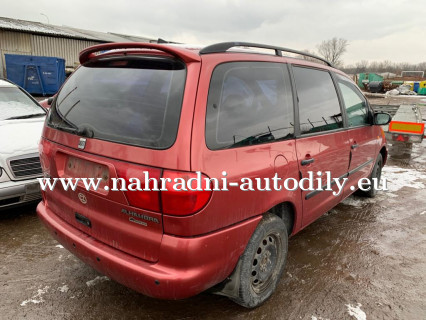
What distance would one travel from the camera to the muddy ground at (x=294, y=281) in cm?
233

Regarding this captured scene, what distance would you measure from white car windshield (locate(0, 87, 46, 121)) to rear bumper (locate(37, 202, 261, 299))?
3210 millimetres

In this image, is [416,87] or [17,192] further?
[416,87]

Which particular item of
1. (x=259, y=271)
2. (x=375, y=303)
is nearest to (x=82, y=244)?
(x=259, y=271)

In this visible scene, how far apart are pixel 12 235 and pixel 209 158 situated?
274 cm

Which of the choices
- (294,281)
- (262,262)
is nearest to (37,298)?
(262,262)

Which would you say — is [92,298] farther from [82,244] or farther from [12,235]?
[12,235]

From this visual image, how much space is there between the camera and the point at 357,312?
7.76 feet

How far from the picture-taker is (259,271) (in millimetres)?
2312

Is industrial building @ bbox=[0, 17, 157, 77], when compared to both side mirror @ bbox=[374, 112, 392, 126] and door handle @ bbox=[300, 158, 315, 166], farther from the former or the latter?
door handle @ bbox=[300, 158, 315, 166]

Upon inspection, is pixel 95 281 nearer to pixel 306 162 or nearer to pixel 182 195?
pixel 182 195

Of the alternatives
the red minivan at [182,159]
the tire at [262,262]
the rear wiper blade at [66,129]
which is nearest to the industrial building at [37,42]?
the rear wiper blade at [66,129]

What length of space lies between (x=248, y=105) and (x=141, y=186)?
2.89 ft

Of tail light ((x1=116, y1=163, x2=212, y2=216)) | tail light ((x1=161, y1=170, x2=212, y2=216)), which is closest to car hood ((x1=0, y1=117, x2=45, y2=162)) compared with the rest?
tail light ((x1=116, y1=163, x2=212, y2=216))

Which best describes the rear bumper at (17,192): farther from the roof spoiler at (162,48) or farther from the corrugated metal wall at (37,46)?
the corrugated metal wall at (37,46)
